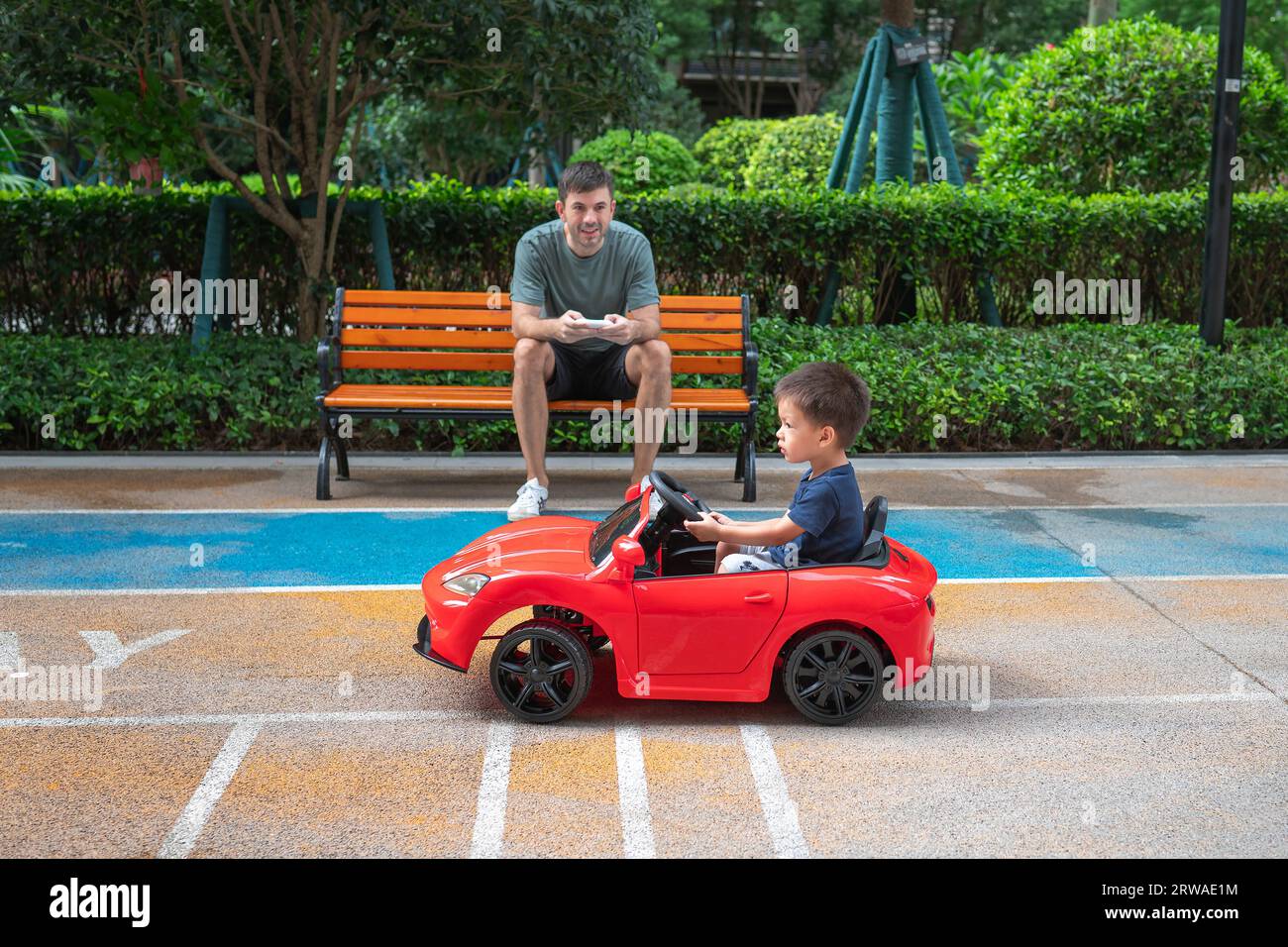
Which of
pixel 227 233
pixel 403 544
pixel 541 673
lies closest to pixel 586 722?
pixel 541 673

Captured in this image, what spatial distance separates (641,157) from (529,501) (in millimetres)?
12638

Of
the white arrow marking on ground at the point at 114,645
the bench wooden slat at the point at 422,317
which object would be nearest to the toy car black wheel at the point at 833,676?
the white arrow marking on ground at the point at 114,645

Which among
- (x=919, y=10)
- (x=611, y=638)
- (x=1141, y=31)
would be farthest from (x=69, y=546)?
(x=919, y=10)

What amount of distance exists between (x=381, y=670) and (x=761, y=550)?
145 cm

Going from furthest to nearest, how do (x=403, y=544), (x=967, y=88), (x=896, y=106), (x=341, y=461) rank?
(x=967, y=88) < (x=896, y=106) < (x=341, y=461) < (x=403, y=544)

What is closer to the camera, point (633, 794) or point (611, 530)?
point (633, 794)

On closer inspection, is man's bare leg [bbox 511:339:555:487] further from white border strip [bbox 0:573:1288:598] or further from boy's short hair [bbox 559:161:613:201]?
white border strip [bbox 0:573:1288:598]

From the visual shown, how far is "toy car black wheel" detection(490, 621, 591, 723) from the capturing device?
4461mm

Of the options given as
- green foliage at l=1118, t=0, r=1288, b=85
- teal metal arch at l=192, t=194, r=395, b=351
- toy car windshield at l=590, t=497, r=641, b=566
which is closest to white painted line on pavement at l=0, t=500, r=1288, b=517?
toy car windshield at l=590, t=497, r=641, b=566

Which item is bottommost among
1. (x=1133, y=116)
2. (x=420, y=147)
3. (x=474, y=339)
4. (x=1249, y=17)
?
(x=474, y=339)

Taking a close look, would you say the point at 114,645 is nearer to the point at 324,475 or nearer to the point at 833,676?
the point at 324,475

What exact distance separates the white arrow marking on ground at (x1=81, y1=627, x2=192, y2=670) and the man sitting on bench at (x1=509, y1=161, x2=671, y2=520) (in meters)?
2.33

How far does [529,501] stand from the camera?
722 cm

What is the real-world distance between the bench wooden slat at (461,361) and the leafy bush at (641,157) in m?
10.2
